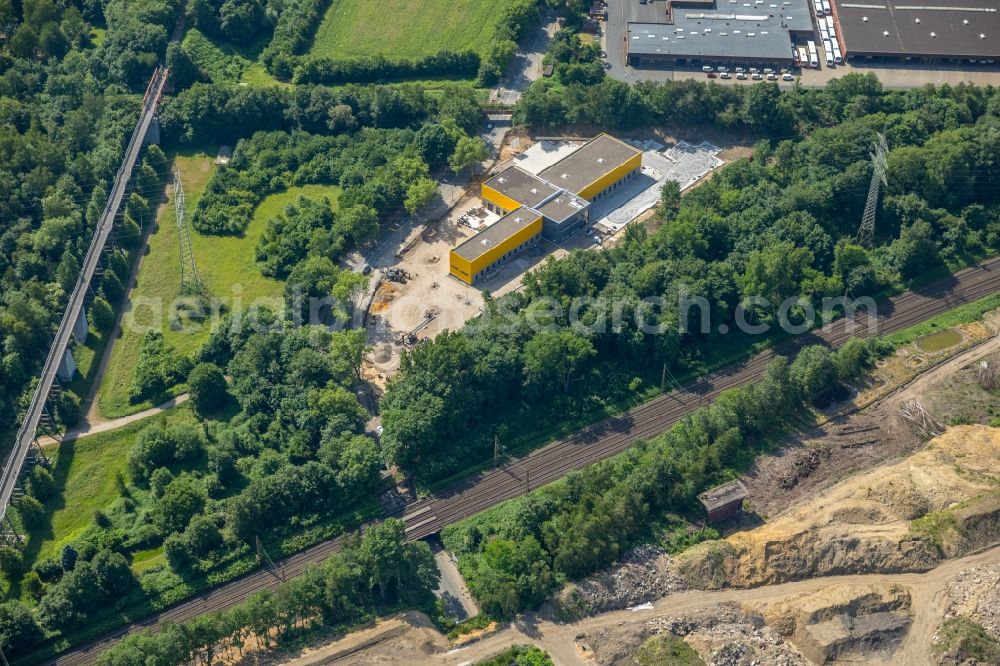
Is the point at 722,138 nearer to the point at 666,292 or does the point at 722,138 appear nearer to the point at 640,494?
the point at 666,292

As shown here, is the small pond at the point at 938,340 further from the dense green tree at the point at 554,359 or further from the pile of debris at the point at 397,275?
the pile of debris at the point at 397,275

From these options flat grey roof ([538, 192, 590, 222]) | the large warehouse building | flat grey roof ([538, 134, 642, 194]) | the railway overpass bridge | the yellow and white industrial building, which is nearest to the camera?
the railway overpass bridge

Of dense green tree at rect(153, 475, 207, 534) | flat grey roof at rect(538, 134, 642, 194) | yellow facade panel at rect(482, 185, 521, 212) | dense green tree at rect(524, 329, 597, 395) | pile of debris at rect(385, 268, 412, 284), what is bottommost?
dense green tree at rect(153, 475, 207, 534)

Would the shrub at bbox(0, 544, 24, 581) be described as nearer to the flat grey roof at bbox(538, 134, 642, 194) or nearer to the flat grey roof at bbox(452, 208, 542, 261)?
the flat grey roof at bbox(452, 208, 542, 261)

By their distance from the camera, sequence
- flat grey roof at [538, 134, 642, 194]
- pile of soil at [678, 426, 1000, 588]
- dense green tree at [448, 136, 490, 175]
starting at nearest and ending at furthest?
pile of soil at [678, 426, 1000, 588] → flat grey roof at [538, 134, 642, 194] → dense green tree at [448, 136, 490, 175]

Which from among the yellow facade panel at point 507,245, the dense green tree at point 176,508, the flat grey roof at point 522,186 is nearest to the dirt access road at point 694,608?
the dense green tree at point 176,508

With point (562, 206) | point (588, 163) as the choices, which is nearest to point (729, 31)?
point (588, 163)

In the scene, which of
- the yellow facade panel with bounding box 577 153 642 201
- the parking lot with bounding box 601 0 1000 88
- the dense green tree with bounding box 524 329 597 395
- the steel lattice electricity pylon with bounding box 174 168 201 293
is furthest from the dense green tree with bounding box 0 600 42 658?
the parking lot with bounding box 601 0 1000 88

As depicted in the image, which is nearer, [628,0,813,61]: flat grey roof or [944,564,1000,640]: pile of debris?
[944,564,1000,640]: pile of debris
